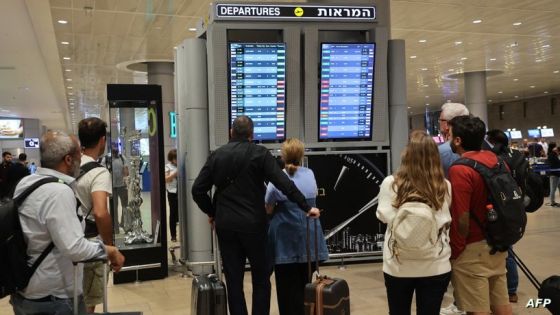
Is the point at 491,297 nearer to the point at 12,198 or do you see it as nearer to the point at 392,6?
the point at 12,198

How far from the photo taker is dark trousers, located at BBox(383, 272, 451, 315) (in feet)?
9.25

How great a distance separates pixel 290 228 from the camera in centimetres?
386

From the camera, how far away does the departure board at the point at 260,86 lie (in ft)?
19.4

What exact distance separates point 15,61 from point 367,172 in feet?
46.9

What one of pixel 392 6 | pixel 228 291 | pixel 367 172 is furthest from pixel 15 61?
pixel 228 291

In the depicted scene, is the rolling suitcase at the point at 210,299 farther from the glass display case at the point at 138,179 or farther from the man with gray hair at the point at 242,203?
the glass display case at the point at 138,179

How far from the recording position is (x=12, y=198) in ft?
7.68

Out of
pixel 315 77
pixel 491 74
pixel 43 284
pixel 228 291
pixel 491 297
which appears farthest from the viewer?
pixel 491 74

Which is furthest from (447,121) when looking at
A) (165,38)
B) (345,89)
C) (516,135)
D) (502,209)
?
(516,135)

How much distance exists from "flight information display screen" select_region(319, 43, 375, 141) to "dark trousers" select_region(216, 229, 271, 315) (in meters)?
2.80

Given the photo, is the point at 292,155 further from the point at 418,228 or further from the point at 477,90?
the point at 477,90

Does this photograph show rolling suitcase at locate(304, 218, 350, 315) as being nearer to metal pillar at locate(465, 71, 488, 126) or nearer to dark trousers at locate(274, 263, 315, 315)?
dark trousers at locate(274, 263, 315, 315)

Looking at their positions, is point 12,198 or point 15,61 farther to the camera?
point 15,61

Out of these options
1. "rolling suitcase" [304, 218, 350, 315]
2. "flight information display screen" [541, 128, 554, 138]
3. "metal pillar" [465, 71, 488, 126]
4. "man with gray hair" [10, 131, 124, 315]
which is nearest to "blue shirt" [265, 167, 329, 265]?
"rolling suitcase" [304, 218, 350, 315]
